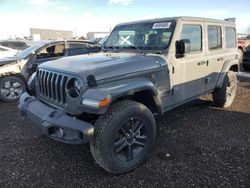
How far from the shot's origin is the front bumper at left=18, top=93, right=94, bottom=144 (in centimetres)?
258

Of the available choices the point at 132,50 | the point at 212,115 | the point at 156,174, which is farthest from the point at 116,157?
the point at 212,115

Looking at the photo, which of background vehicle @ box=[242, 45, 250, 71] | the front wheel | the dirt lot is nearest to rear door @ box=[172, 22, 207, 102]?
the dirt lot

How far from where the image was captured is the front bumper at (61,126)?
2.58 metres

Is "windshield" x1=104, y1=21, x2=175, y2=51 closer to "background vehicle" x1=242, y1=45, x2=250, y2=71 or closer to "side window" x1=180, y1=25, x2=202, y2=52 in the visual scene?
"side window" x1=180, y1=25, x2=202, y2=52

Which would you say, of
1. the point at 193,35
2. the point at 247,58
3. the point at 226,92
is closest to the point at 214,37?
the point at 193,35

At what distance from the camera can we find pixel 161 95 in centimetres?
357

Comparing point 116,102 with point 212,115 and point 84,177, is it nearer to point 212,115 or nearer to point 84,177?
point 84,177

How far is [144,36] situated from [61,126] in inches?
85.4

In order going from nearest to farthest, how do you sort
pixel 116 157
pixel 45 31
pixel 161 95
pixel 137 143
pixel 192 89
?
pixel 116 157, pixel 137 143, pixel 161 95, pixel 192 89, pixel 45 31

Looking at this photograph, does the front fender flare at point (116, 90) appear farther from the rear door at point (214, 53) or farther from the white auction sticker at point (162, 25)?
the rear door at point (214, 53)

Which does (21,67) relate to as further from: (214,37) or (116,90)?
(214,37)

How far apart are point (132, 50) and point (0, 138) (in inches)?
108

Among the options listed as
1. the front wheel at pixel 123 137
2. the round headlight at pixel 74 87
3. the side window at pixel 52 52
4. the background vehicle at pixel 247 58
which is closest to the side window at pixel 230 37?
the front wheel at pixel 123 137

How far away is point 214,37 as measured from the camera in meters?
4.72
